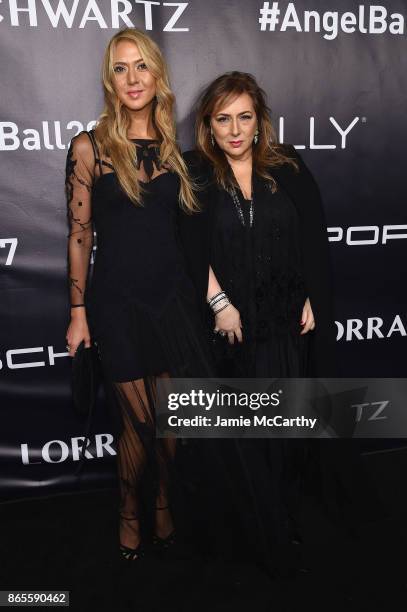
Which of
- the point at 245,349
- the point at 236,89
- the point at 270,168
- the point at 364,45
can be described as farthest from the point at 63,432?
the point at 364,45

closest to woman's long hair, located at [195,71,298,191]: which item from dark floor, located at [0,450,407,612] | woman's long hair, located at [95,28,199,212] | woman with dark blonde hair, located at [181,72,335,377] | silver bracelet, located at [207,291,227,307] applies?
woman with dark blonde hair, located at [181,72,335,377]

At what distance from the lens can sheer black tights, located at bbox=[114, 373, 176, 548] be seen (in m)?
1.97

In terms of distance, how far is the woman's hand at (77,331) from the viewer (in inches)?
77.3

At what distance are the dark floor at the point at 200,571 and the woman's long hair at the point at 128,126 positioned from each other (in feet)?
4.32

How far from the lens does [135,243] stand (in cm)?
183

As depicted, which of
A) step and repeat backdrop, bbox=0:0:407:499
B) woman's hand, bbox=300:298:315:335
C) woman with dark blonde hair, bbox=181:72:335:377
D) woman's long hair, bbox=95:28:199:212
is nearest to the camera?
woman's long hair, bbox=95:28:199:212

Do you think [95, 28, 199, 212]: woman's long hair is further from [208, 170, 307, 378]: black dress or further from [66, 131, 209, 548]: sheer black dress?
[208, 170, 307, 378]: black dress

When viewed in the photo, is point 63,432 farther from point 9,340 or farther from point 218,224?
point 218,224

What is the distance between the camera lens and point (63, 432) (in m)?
2.59

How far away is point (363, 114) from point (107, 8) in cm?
118

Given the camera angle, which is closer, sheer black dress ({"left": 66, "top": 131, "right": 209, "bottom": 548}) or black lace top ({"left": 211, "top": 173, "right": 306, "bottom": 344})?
sheer black dress ({"left": 66, "top": 131, "right": 209, "bottom": 548})

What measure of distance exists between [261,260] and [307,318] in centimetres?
31

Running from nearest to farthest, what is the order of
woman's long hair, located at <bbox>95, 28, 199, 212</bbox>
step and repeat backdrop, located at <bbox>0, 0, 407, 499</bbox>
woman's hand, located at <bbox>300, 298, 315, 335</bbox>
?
woman's long hair, located at <bbox>95, 28, 199, 212</bbox> → woman's hand, located at <bbox>300, 298, 315, 335</bbox> → step and repeat backdrop, located at <bbox>0, 0, 407, 499</bbox>

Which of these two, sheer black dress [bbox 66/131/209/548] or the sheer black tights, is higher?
sheer black dress [bbox 66/131/209/548]
